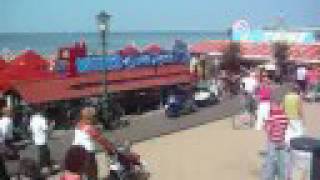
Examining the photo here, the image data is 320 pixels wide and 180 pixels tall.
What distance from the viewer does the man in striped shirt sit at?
11.9 meters

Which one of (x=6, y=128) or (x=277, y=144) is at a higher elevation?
(x=277, y=144)

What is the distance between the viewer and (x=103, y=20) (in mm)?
24594

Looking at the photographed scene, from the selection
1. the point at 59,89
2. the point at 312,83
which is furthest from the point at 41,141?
the point at 312,83

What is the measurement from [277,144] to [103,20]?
13.5m

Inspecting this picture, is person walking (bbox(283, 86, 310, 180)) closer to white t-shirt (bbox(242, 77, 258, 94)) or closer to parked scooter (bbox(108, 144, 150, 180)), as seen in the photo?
parked scooter (bbox(108, 144, 150, 180))

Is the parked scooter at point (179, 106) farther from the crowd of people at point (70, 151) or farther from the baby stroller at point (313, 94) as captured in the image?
the crowd of people at point (70, 151)

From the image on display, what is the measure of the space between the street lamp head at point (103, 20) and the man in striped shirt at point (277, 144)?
13070 millimetres

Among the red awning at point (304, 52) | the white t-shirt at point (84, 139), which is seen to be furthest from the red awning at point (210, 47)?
the white t-shirt at point (84, 139)

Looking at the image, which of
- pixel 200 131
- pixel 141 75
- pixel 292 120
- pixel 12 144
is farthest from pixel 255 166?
pixel 141 75

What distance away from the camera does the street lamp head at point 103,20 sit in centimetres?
2442

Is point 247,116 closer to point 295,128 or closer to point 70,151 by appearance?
point 295,128

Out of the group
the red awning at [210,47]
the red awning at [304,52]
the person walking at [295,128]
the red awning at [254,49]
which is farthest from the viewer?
the red awning at [210,47]

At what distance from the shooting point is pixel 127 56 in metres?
32.7

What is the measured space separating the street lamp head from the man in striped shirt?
42.9 ft
